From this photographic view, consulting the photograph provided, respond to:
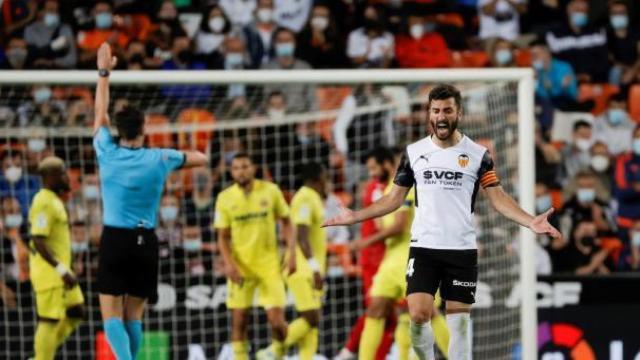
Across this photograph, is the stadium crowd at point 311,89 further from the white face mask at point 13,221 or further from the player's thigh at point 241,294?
the player's thigh at point 241,294

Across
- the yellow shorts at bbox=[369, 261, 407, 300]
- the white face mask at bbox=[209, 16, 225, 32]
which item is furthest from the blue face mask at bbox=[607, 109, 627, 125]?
the yellow shorts at bbox=[369, 261, 407, 300]

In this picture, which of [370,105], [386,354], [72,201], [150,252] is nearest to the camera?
[150,252]

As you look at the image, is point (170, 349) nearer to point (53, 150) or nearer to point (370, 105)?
point (53, 150)

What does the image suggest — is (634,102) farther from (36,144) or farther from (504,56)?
(36,144)

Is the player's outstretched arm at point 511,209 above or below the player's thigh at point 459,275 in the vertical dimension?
above

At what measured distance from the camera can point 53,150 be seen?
1286 cm

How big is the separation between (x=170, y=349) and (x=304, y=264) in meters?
1.33

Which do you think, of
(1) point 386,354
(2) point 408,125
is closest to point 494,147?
(2) point 408,125

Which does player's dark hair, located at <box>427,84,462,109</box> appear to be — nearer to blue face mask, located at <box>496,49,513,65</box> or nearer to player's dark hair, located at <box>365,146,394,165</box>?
player's dark hair, located at <box>365,146,394,165</box>

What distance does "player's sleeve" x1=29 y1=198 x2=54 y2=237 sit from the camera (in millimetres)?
11383

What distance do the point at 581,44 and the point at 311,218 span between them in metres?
5.48

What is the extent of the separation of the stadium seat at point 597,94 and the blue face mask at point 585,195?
1.55 m

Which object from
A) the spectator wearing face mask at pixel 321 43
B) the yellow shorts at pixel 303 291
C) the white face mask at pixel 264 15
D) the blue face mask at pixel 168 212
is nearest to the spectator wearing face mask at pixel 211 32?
the white face mask at pixel 264 15

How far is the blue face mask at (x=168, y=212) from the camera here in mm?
13227
